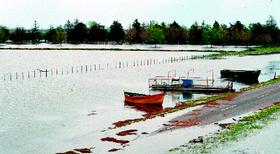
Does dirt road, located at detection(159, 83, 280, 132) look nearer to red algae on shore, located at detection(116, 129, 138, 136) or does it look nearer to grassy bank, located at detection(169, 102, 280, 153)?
red algae on shore, located at detection(116, 129, 138, 136)

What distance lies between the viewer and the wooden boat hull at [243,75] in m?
86.9

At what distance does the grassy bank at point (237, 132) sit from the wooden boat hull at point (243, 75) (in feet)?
138

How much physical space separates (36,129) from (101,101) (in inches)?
787

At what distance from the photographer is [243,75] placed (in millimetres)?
88562

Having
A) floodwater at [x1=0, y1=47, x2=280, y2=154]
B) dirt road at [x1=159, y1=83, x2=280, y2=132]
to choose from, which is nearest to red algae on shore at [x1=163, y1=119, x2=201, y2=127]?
dirt road at [x1=159, y1=83, x2=280, y2=132]

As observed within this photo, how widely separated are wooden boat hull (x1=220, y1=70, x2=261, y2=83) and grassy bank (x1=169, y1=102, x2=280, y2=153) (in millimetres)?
42197

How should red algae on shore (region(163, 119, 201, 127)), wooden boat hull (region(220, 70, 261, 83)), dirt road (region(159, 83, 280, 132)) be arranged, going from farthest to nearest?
wooden boat hull (region(220, 70, 261, 83)) → dirt road (region(159, 83, 280, 132)) → red algae on shore (region(163, 119, 201, 127))

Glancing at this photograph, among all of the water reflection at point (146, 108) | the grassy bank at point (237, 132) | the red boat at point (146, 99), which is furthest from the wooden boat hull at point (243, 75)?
the grassy bank at point (237, 132)

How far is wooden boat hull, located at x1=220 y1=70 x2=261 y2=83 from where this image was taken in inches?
3420

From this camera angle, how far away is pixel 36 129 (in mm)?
46312

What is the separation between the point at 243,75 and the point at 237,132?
54.6 metres

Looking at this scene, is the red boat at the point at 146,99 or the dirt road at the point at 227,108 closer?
the dirt road at the point at 227,108

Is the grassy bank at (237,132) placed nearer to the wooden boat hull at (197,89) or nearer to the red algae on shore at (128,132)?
the red algae on shore at (128,132)

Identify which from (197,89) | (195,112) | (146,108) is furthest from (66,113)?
(197,89)
